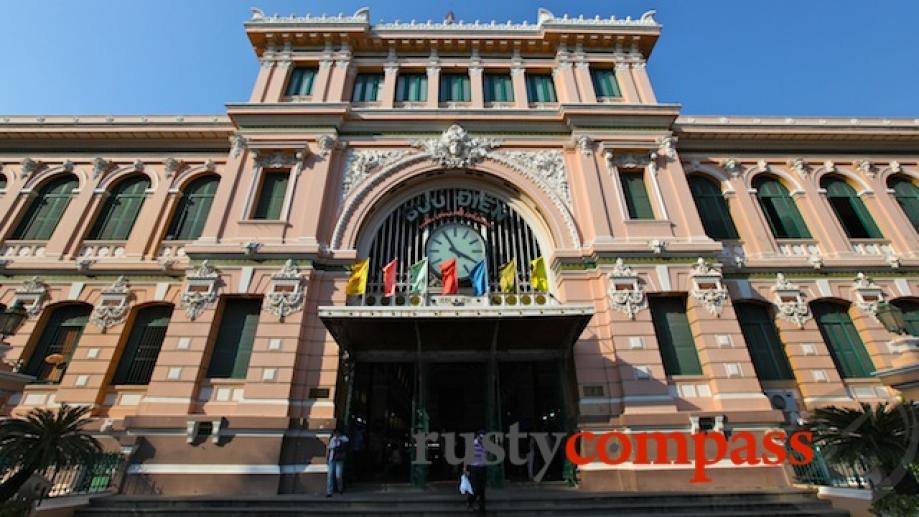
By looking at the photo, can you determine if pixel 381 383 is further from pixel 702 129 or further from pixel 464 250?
pixel 702 129

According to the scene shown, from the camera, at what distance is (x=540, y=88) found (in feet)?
68.4

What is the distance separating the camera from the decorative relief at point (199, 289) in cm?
1436

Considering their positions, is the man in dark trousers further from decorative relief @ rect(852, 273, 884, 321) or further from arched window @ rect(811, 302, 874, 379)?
decorative relief @ rect(852, 273, 884, 321)

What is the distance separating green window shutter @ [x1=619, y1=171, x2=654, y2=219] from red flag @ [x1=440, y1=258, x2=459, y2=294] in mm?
7575

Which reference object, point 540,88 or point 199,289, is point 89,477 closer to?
point 199,289

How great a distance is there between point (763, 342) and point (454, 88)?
17.2 metres

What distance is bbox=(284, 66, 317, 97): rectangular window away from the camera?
19967 mm

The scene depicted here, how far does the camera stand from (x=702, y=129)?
19.8 metres

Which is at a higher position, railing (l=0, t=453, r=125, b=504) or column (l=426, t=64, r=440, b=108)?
column (l=426, t=64, r=440, b=108)

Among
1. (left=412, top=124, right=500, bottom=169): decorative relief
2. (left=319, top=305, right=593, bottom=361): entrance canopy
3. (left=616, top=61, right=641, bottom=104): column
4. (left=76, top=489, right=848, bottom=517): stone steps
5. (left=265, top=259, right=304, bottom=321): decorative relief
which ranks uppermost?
(left=616, top=61, right=641, bottom=104): column

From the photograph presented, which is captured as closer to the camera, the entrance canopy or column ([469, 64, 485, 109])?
the entrance canopy

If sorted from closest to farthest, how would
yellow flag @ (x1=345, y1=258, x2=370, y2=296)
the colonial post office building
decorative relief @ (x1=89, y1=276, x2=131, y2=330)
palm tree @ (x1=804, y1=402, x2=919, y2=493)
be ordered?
palm tree @ (x1=804, y1=402, x2=919, y2=493) < the colonial post office building < yellow flag @ (x1=345, y1=258, x2=370, y2=296) < decorative relief @ (x1=89, y1=276, x2=131, y2=330)

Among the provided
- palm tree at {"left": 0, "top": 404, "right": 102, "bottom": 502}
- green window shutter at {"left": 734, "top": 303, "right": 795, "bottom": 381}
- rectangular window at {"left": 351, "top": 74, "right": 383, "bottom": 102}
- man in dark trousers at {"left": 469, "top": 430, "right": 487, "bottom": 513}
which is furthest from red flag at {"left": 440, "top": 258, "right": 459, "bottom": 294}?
green window shutter at {"left": 734, "top": 303, "right": 795, "bottom": 381}

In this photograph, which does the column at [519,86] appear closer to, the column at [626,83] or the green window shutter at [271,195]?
the column at [626,83]
